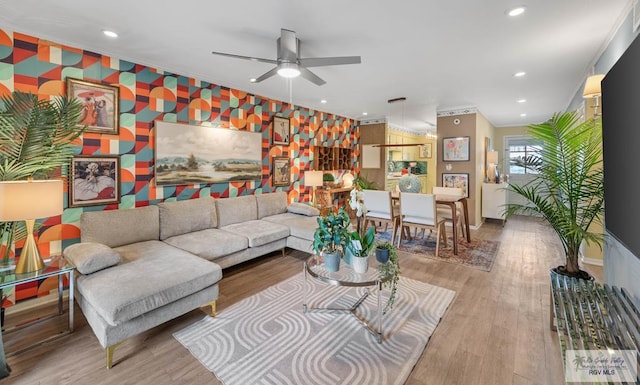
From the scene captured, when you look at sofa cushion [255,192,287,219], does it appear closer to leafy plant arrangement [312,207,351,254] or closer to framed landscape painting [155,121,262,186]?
framed landscape painting [155,121,262,186]

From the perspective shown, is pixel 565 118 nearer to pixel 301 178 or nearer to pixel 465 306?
pixel 465 306

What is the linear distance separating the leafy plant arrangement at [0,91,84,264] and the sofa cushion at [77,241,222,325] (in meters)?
0.75

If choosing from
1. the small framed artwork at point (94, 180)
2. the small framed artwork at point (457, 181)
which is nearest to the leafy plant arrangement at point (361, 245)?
the small framed artwork at point (94, 180)

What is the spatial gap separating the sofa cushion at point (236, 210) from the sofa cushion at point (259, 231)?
0.10m

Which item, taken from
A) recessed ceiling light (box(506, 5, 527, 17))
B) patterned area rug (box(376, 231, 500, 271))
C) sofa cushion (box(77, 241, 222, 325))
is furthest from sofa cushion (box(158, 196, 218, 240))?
recessed ceiling light (box(506, 5, 527, 17))

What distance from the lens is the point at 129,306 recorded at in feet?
5.98

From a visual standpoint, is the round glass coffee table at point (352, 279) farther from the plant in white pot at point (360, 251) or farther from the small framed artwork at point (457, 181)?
the small framed artwork at point (457, 181)

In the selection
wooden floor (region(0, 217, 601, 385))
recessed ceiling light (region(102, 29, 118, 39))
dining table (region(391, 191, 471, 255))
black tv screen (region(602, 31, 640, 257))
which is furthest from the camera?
dining table (region(391, 191, 471, 255))

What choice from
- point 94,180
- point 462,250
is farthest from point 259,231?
point 462,250

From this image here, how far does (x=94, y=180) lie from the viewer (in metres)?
2.93

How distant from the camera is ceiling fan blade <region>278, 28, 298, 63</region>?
2441 mm

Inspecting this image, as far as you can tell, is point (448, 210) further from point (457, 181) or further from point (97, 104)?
point (97, 104)

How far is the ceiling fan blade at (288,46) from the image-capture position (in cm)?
244

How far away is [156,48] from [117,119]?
911 mm
